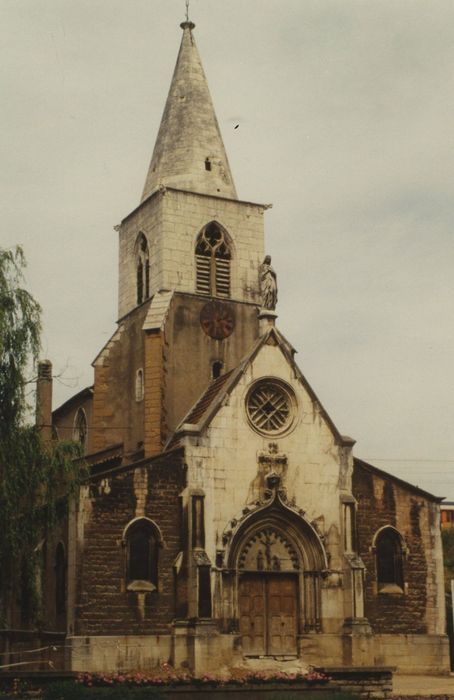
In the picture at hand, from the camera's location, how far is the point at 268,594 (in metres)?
35.4

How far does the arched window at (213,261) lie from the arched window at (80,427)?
28.1ft

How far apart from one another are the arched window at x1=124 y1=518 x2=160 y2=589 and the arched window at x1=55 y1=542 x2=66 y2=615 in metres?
2.09

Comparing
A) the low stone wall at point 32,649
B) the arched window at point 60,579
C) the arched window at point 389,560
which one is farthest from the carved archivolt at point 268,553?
the low stone wall at point 32,649

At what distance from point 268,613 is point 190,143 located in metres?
18.8

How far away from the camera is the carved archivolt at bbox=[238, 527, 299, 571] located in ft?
116

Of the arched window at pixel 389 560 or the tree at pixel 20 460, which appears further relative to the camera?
the arched window at pixel 389 560

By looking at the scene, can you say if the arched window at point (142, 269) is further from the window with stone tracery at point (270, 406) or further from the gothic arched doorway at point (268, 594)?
the gothic arched doorway at point (268, 594)

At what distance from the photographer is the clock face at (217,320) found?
135 ft

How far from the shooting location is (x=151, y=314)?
40438 mm

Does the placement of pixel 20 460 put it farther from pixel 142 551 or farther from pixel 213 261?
pixel 213 261

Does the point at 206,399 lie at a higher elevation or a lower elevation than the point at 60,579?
higher

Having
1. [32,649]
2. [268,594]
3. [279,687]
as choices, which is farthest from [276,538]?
[279,687]

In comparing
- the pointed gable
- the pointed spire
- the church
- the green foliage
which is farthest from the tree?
the green foliage

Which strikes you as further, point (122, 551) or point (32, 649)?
point (32, 649)
